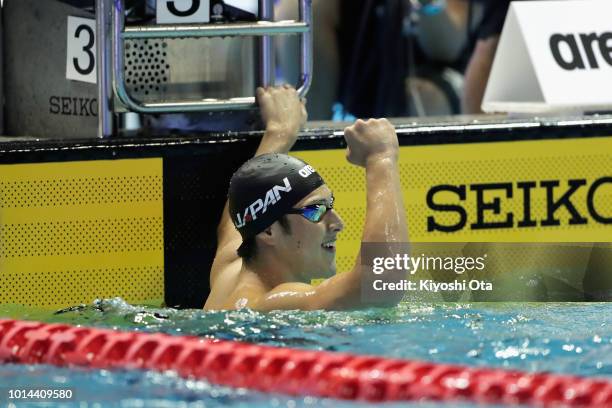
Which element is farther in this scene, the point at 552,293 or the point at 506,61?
the point at 506,61

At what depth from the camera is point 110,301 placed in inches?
178

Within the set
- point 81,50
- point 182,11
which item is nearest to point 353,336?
point 182,11

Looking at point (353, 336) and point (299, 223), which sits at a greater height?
point (299, 223)

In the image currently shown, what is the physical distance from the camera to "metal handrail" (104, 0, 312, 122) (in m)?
4.53

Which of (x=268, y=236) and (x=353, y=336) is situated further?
(x=268, y=236)

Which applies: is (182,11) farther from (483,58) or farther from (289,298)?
(483,58)

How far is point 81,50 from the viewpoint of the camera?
4770 millimetres

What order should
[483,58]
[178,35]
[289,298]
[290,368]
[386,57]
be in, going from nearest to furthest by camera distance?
1. [290,368]
2. [289,298]
3. [178,35]
4. [483,58]
5. [386,57]

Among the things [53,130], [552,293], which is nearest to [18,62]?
[53,130]

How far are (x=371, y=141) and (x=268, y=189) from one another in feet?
1.20

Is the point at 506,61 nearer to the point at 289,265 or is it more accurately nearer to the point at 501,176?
the point at 501,176

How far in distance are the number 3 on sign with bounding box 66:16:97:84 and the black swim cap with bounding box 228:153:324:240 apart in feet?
2.91

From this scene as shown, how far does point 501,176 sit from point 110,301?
1.52 meters

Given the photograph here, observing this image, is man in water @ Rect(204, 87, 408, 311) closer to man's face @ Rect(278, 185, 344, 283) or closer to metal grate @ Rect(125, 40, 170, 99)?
man's face @ Rect(278, 185, 344, 283)
